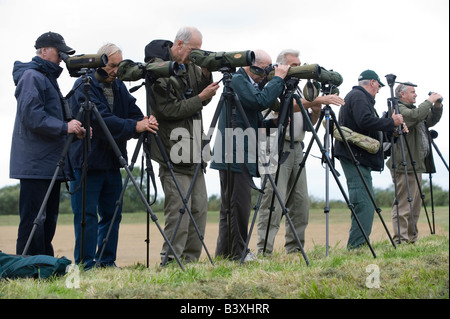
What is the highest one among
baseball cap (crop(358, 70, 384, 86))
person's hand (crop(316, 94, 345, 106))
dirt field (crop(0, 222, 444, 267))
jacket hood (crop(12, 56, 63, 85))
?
baseball cap (crop(358, 70, 384, 86))

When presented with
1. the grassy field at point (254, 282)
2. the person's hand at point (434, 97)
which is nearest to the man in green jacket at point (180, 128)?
the grassy field at point (254, 282)

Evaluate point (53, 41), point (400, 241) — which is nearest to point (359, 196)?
point (400, 241)

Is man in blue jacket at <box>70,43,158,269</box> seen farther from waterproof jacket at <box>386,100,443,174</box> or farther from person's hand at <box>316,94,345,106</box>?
waterproof jacket at <box>386,100,443,174</box>

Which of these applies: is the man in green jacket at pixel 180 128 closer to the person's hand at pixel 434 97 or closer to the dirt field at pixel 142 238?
the dirt field at pixel 142 238

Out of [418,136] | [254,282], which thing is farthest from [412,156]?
[254,282]

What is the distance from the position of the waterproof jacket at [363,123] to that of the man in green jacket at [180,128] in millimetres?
2001

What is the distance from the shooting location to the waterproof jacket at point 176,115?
18.9 feet

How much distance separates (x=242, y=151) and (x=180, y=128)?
663 mm

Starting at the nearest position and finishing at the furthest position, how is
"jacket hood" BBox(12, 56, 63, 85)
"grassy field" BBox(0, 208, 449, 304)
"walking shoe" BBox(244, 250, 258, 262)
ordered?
"grassy field" BBox(0, 208, 449, 304), "jacket hood" BBox(12, 56, 63, 85), "walking shoe" BBox(244, 250, 258, 262)

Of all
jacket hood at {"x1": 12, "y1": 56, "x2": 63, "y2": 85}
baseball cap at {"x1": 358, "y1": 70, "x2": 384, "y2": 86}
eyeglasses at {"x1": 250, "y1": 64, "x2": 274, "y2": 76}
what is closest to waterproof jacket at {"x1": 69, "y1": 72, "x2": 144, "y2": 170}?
jacket hood at {"x1": 12, "y1": 56, "x2": 63, "y2": 85}

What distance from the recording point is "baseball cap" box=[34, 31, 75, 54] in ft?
18.6

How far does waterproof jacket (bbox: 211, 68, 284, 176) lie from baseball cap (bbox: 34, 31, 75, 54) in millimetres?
1537

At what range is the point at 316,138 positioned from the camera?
5766 millimetres
